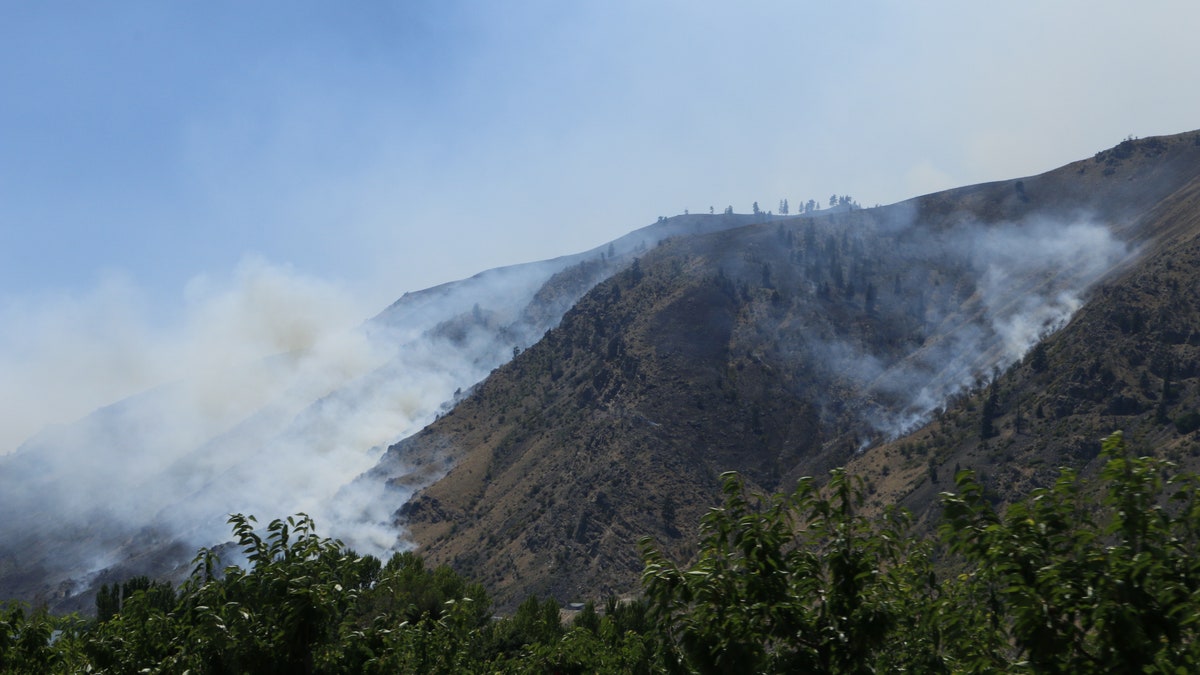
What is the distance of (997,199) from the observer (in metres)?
192

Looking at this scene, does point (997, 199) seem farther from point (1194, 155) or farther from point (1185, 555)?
point (1185, 555)

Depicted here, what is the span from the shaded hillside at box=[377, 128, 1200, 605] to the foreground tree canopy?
9770cm

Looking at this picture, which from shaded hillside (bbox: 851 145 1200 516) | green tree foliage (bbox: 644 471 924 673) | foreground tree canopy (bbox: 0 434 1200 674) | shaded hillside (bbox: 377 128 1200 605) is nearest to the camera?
foreground tree canopy (bbox: 0 434 1200 674)

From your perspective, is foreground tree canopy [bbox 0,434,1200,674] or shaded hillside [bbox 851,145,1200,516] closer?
foreground tree canopy [bbox 0,434,1200,674]

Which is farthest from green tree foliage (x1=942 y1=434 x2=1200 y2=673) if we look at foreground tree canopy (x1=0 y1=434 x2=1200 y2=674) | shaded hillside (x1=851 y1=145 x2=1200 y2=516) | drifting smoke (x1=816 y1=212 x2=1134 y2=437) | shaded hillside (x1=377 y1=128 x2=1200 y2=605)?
drifting smoke (x1=816 y1=212 x2=1134 y2=437)

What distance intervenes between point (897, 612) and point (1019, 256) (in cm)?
17514

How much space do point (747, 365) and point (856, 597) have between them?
468ft

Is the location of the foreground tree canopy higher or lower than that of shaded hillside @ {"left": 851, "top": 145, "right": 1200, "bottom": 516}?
higher

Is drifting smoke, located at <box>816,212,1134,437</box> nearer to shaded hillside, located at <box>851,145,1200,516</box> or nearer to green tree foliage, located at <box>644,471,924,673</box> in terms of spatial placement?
shaded hillside, located at <box>851,145,1200,516</box>

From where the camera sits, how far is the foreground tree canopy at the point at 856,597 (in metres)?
9.27

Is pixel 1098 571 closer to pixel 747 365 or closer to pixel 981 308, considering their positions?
pixel 747 365

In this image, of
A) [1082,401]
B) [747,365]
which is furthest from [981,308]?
[1082,401]

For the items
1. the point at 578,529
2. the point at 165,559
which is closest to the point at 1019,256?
the point at 578,529

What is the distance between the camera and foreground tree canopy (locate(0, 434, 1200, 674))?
927cm
